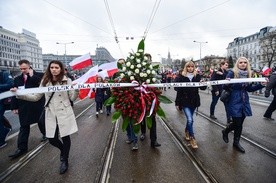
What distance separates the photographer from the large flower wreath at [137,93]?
4598 mm

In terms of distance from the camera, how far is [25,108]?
5.25m

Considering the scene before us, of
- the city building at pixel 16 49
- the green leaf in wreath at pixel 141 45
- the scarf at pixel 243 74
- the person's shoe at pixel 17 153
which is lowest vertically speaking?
the person's shoe at pixel 17 153

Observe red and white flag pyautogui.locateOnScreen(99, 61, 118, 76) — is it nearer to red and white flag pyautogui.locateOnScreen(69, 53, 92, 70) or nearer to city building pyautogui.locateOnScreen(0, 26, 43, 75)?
red and white flag pyautogui.locateOnScreen(69, 53, 92, 70)

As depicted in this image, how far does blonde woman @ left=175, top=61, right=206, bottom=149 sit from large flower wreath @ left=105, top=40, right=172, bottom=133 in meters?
0.63

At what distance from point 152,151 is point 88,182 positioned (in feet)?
5.91

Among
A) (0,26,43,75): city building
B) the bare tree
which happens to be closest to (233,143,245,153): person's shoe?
the bare tree

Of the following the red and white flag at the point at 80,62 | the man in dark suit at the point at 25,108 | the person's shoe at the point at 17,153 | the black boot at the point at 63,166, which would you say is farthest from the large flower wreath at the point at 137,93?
the person's shoe at the point at 17,153

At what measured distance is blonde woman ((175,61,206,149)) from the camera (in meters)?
5.30

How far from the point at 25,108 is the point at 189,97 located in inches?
153

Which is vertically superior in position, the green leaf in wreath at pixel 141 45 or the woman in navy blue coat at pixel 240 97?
the green leaf in wreath at pixel 141 45

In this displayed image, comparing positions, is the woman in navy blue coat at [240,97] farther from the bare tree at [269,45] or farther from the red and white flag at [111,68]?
the bare tree at [269,45]

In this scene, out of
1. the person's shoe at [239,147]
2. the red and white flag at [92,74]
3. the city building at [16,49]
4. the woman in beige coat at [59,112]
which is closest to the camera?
the woman in beige coat at [59,112]

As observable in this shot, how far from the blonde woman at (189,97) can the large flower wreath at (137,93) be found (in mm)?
628

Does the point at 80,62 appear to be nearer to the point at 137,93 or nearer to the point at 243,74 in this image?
the point at 137,93
